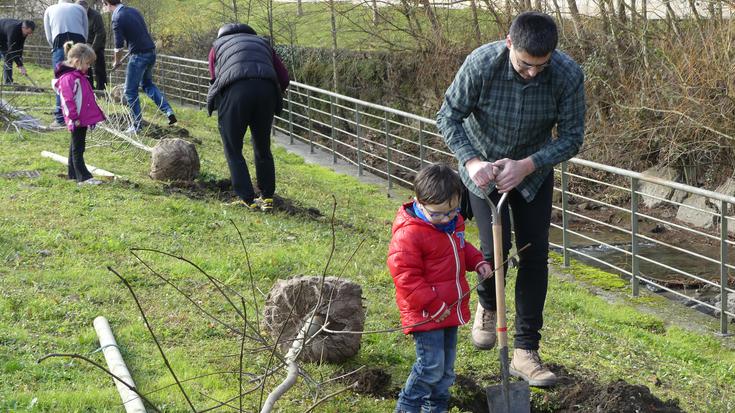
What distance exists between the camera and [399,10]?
16.7m

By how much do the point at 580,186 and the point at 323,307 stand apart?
9.93 m

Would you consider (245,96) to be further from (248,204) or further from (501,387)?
(501,387)

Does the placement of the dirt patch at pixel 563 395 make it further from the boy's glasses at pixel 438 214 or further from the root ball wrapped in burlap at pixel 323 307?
the boy's glasses at pixel 438 214

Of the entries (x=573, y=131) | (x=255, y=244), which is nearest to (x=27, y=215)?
(x=255, y=244)

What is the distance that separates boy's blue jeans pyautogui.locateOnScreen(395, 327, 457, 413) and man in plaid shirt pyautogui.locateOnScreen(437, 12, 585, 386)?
68 centimetres

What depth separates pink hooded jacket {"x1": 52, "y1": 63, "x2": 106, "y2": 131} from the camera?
350 inches

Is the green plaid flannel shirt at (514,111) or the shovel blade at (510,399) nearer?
the shovel blade at (510,399)

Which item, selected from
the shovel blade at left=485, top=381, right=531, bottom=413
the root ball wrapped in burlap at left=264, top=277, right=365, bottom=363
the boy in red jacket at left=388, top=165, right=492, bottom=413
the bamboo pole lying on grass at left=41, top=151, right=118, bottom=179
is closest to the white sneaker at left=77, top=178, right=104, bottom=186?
the bamboo pole lying on grass at left=41, top=151, right=118, bottom=179

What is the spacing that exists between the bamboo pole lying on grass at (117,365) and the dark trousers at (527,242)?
1.84 metres

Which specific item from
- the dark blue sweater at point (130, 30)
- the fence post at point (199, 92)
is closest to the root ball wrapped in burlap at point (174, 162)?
the dark blue sweater at point (130, 30)

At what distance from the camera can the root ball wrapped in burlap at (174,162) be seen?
9945 millimetres

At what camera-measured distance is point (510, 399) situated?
4375mm

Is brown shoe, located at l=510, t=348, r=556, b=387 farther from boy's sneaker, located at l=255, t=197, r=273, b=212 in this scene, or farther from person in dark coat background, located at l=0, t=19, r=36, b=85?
person in dark coat background, located at l=0, t=19, r=36, b=85

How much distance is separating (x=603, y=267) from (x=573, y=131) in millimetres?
5814
